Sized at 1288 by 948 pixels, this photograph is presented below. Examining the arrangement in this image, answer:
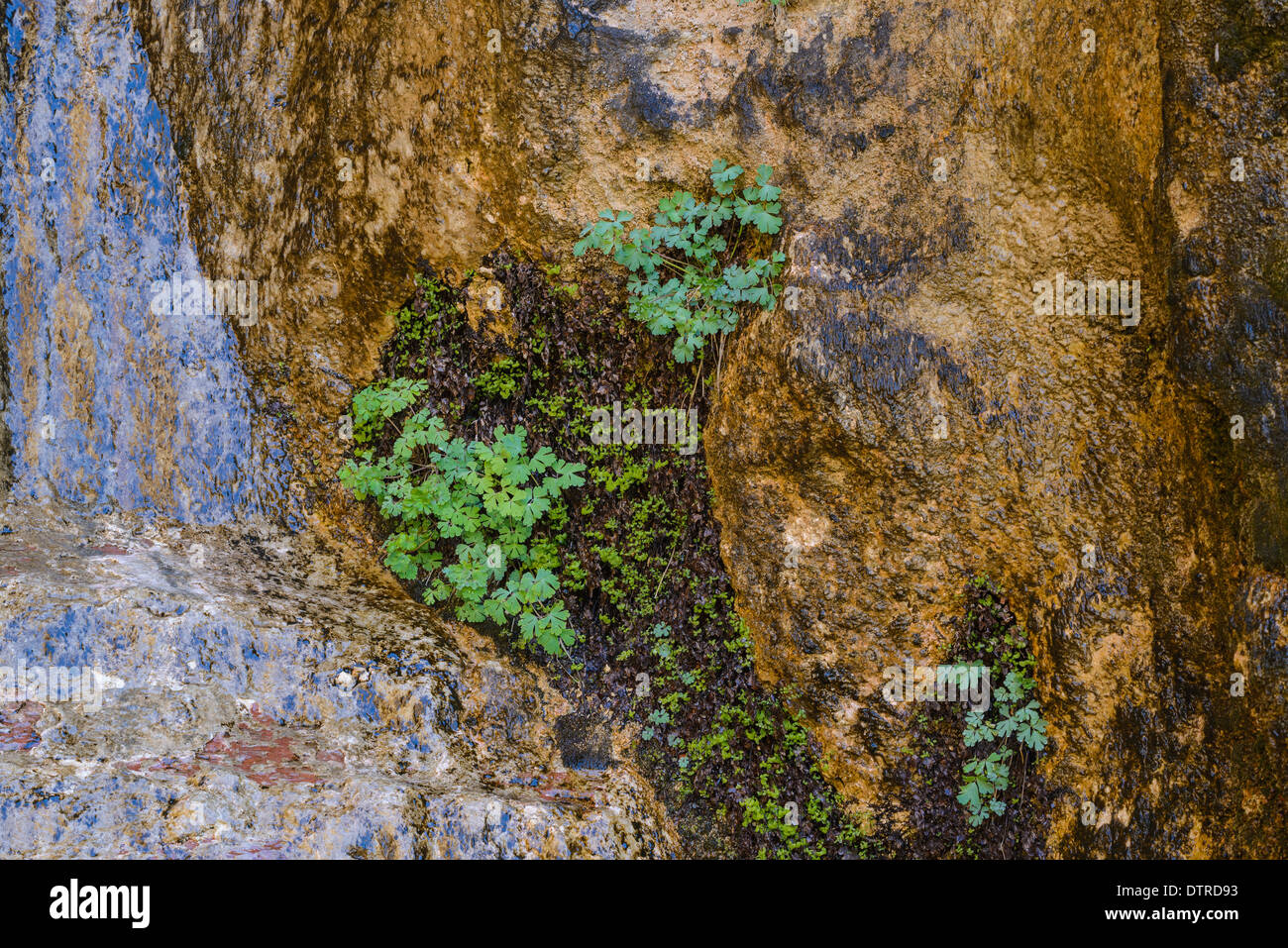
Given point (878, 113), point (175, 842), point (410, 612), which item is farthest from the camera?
point (410, 612)

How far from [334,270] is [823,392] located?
2.71 meters

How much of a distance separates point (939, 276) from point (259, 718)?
3.48 m

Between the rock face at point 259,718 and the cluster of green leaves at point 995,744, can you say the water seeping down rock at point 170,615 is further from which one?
the cluster of green leaves at point 995,744

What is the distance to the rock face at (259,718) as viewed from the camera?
3230mm

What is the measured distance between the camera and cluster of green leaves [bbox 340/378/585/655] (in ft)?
13.9

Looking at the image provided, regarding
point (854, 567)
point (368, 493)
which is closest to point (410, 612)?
point (368, 493)

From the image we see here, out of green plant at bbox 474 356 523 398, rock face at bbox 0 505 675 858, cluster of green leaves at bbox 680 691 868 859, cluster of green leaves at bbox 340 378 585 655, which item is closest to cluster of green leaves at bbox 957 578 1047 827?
cluster of green leaves at bbox 680 691 868 859

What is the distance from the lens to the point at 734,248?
415cm

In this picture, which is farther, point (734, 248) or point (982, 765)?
point (734, 248)

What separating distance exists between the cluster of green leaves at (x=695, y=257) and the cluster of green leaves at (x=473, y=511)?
873 mm

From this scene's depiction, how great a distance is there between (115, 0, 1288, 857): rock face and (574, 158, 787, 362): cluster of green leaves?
5.5 inches

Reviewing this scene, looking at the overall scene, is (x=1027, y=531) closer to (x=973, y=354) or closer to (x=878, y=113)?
(x=973, y=354)

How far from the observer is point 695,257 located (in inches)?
164

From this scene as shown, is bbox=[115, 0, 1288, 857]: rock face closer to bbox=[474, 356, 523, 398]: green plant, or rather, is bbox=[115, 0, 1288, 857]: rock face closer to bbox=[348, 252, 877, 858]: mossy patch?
bbox=[348, 252, 877, 858]: mossy patch
